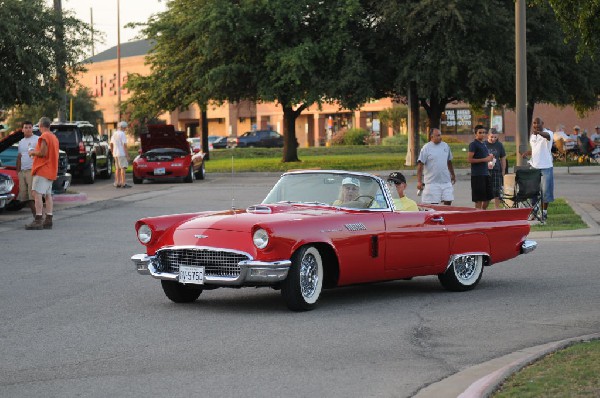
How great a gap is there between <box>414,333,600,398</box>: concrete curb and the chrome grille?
3.17 m

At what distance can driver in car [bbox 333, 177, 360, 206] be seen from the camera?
12.6m

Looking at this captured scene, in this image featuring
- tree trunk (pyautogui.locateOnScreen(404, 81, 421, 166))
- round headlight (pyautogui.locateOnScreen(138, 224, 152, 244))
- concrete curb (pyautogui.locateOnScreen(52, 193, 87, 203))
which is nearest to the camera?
round headlight (pyautogui.locateOnScreen(138, 224, 152, 244))

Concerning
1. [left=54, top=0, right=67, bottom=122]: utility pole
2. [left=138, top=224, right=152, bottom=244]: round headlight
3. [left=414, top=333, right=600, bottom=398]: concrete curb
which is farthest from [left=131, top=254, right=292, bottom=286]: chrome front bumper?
[left=54, top=0, right=67, bottom=122]: utility pole

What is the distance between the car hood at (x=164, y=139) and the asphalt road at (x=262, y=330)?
77.4 ft

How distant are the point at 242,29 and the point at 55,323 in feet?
121

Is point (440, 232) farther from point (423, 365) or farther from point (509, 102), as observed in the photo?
point (509, 102)

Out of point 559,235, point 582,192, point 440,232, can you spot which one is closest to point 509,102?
point 582,192

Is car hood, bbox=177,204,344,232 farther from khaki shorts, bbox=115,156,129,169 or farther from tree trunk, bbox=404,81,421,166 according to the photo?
tree trunk, bbox=404,81,421,166

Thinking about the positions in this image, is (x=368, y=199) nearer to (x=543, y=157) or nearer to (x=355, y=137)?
(x=543, y=157)

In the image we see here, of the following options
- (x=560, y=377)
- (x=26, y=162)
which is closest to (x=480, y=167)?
(x=26, y=162)

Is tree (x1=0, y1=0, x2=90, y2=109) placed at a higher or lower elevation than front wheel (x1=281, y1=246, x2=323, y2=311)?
higher

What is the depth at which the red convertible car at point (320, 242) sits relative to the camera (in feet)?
37.4

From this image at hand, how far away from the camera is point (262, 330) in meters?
10.6

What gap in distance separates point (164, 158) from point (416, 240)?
90.3 ft
